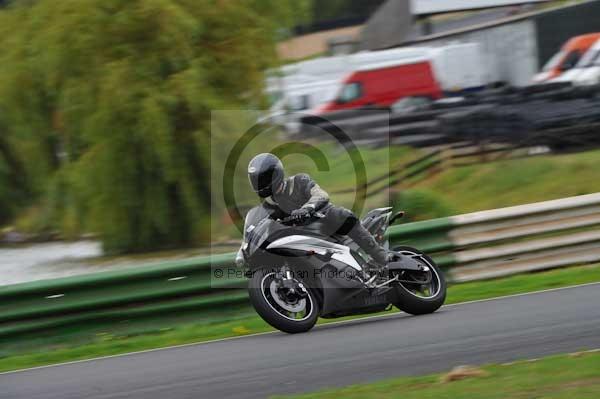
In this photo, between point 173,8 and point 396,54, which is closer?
point 173,8

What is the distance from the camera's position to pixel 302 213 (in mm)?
7957

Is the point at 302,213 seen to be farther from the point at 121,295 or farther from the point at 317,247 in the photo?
the point at 121,295

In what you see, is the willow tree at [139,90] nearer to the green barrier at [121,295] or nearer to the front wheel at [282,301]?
the green barrier at [121,295]

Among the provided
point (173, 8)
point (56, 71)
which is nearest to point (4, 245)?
point (56, 71)

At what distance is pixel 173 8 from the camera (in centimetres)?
1773

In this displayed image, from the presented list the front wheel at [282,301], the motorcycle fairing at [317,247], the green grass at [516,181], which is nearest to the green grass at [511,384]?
the front wheel at [282,301]

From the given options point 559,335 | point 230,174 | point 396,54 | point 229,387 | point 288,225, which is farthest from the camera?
point 396,54

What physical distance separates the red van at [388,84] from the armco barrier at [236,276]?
16.9 metres

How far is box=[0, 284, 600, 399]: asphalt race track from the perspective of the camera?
252 inches

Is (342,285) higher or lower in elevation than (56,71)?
lower

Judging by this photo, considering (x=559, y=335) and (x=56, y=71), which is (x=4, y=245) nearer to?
(x=56, y=71)

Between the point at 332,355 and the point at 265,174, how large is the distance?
1712mm

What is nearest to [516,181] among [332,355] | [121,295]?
[121,295]

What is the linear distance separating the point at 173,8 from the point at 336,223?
1049 cm
